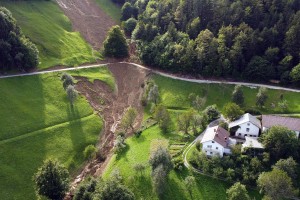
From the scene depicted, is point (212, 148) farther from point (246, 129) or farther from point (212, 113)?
point (212, 113)

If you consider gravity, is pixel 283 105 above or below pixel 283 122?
above

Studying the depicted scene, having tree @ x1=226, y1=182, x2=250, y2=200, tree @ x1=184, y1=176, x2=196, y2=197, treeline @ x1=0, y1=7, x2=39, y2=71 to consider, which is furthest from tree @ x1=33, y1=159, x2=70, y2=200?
treeline @ x1=0, y1=7, x2=39, y2=71

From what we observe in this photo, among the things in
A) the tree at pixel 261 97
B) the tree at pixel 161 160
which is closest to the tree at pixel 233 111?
the tree at pixel 261 97

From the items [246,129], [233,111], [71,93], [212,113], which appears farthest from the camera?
[71,93]

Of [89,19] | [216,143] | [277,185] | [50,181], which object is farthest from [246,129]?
[89,19]

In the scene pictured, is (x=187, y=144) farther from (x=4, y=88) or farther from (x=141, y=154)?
(x=4, y=88)

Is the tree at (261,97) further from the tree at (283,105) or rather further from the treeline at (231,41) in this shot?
the treeline at (231,41)
